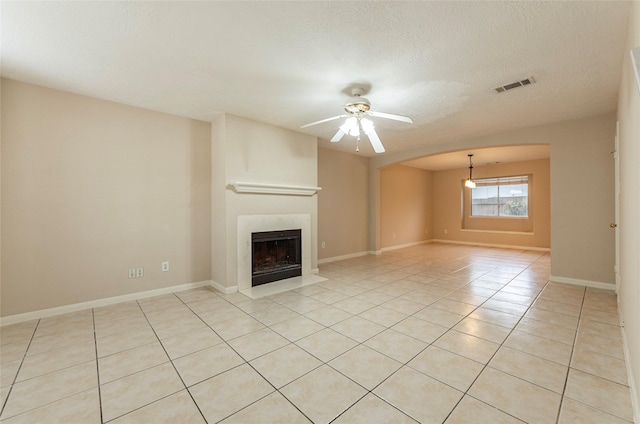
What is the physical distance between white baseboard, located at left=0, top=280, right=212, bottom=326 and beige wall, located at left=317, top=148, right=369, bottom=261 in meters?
2.77

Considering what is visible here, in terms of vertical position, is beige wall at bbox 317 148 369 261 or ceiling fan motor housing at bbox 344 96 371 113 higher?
ceiling fan motor housing at bbox 344 96 371 113

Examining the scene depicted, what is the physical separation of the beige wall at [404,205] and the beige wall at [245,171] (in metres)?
3.40

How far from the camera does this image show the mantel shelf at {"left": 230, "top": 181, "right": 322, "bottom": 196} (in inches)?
150

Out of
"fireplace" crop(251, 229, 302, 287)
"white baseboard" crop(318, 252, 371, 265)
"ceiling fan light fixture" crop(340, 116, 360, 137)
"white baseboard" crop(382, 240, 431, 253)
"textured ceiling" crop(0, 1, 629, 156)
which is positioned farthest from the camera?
"white baseboard" crop(382, 240, 431, 253)

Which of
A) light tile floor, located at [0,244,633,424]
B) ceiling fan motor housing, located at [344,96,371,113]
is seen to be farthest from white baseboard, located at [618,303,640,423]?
ceiling fan motor housing, located at [344,96,371,113]

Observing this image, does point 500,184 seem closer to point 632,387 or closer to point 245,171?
point 632,387

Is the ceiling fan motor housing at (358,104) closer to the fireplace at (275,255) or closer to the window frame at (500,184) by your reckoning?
the fireplace at (275,255)

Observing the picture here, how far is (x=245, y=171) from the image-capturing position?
3.98 metres

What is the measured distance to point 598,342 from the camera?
2270 millimetres

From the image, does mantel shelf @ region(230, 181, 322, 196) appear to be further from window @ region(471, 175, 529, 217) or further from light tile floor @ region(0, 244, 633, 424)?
window @ region(471, 175, 529, 217)

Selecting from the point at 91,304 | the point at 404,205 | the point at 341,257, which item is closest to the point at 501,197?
the point at 404,205

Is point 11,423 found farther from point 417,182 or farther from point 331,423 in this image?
point 417,182

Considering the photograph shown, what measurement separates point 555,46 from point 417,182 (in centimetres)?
660

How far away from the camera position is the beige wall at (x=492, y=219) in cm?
726
